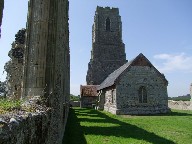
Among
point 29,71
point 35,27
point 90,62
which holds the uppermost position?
point 90,62

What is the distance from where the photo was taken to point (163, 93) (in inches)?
1089

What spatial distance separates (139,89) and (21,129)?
83.1 ft

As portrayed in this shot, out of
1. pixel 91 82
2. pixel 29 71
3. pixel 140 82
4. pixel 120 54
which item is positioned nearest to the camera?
pixel 29 71

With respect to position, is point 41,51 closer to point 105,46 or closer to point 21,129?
point 21,129

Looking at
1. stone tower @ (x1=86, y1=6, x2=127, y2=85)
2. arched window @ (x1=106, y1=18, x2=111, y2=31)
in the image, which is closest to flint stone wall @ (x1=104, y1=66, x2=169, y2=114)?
stone tower @ (x1=86, y1=6, x2=127, y2=85)

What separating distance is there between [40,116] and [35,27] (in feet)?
11.5

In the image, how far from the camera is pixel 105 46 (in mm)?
52000

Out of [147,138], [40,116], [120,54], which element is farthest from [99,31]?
[40,116]

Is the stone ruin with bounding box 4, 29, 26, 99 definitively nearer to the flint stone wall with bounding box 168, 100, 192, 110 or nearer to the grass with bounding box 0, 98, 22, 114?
the grass with bounding box 0, 98, 22, 114

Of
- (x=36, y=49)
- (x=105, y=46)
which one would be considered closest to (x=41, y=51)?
(x=36, y=49)

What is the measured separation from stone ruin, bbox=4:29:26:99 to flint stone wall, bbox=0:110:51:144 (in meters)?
10.4

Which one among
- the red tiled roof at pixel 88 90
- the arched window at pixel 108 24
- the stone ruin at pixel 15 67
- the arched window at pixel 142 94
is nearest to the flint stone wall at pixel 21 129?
the stone ruin at pixel 15 67

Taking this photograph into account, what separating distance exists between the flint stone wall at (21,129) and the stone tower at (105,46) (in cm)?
4531

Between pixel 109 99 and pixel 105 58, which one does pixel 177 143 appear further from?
pixel 105 58
